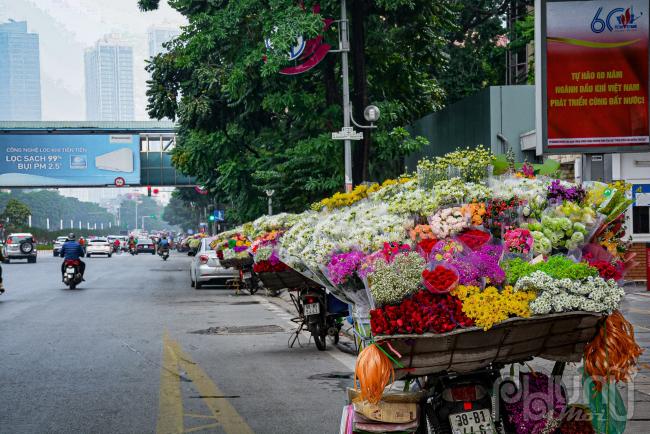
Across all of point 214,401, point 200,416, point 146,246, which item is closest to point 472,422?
point 200,416

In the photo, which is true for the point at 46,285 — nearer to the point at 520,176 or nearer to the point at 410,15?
the point at 410,15

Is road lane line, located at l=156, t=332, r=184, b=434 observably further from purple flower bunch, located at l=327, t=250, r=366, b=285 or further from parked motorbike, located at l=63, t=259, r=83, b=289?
parked motorbike, located at l=63, t=259, r=83, b=289

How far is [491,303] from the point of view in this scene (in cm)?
517

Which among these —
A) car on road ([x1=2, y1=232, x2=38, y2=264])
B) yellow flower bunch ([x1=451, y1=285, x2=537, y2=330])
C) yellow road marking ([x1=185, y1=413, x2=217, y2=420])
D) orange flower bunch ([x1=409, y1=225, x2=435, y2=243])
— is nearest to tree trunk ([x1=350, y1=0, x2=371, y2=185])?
yellow road marking ([x1=185, y1=413, x2=217, y2=420])

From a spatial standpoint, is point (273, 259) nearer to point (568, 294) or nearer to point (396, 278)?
point (396, 278)

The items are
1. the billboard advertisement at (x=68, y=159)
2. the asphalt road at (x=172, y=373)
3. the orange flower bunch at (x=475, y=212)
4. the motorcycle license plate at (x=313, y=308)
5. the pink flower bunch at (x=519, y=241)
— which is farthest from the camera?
the billboard advertisement at (x=68, y=159)

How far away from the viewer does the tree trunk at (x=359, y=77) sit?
23625 mm

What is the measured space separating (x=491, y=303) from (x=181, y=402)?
486 cm

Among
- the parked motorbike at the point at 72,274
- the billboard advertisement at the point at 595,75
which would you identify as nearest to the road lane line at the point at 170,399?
the billboard advertisement at the point at 595,75

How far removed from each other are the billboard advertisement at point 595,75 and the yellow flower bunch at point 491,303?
728cm

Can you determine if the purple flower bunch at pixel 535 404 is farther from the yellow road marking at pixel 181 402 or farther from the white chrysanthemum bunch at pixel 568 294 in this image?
the yellow road marking at pixel 181 402

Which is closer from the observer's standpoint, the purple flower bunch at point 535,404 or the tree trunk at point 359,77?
the purple flower bunch at point 535,404

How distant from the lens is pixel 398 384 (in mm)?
6406

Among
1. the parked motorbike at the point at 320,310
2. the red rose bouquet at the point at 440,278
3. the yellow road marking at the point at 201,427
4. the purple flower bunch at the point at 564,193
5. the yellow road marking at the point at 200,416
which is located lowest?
the yellow road marking at the point at 200,416
